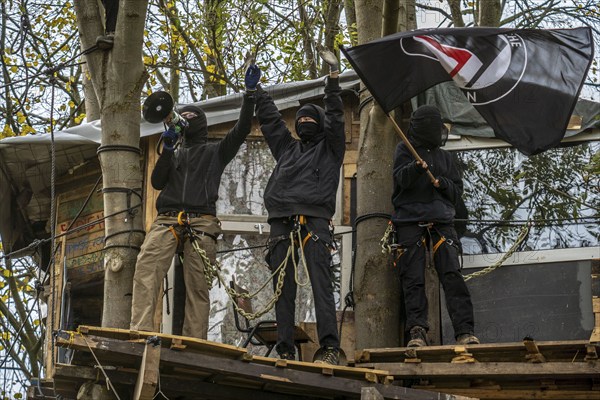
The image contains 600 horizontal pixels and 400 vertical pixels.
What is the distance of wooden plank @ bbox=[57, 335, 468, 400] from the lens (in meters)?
9.32

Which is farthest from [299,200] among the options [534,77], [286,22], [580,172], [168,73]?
[168,73]

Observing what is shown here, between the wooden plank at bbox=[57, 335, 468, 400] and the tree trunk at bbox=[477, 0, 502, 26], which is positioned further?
the tree trunk at bbox=[477, 0, 502, 26]

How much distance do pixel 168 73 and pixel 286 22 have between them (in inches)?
129

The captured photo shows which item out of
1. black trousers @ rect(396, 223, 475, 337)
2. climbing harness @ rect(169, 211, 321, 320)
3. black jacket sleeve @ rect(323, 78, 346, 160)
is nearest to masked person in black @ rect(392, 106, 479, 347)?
black trousers @ rect(396, 223, 475, 337)

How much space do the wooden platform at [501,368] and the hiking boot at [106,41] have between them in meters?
3.77

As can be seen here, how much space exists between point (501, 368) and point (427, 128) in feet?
8.01

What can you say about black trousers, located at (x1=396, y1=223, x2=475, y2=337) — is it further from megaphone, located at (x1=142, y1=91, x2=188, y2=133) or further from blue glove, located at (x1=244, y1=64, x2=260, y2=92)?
megaphone, located at (x1=142, y1=91, x2=188, y2=133)

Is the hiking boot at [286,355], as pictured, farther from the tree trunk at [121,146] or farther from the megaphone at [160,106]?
the megaphone at [160,106]

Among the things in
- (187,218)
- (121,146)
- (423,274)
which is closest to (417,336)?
(423,274)

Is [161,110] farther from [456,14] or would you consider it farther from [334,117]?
[456,14]

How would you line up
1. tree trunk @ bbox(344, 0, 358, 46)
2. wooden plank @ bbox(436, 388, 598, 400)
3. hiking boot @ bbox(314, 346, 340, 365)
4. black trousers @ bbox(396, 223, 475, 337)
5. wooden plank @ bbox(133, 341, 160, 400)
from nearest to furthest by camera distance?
wooden plank @ bbox(133, 341, 160, 400), hiking boot @ bbox(314, 346, 340, 365), wooden plank @ bbox(436, 388, 598, 400), black trousers @ bbox(396, 223, 475, 337), tree trunk @ bbox(344, 0, 358, 46)

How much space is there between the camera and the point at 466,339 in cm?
1035

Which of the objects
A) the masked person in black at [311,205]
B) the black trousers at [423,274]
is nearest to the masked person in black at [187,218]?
the masked person in black at [311,205]

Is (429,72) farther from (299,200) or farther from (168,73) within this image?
(168,73)
